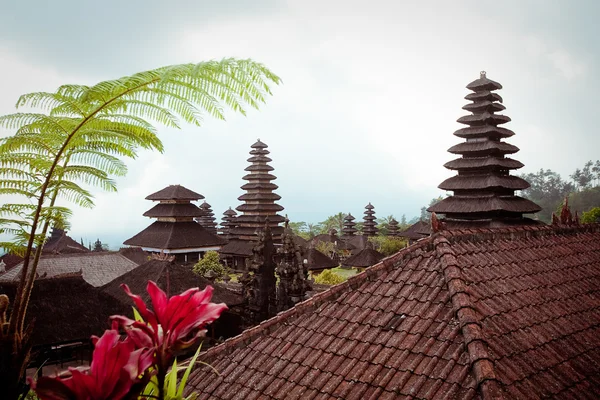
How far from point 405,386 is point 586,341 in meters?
2.96

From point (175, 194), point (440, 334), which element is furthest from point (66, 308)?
point (175, 194)

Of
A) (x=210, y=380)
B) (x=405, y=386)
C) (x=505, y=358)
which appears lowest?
(x=210, y=380)

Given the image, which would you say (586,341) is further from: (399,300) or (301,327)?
(301,327)

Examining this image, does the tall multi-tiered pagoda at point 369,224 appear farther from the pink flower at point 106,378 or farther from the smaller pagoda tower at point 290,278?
the pink flower at point 106,378

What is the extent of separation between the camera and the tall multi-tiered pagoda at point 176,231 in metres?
30.9

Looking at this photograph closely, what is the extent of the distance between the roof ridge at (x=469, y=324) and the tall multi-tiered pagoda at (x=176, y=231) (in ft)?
85.6

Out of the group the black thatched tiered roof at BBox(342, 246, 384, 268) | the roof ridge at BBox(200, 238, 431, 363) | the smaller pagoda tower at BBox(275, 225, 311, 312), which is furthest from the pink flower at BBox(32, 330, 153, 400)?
the black thatched tiered roof at BBox(342, 246, 384, 268)

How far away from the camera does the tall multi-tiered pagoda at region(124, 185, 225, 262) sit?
30872mm

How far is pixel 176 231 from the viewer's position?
3145cm

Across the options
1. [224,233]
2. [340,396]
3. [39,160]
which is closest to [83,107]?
[39,160]

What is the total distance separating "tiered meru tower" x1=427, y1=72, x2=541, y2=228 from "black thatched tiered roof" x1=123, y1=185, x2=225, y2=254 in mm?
17115

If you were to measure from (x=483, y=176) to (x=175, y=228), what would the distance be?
67.7 ft

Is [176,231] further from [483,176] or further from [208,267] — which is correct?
[483,176]

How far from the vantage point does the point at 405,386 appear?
4.89m
